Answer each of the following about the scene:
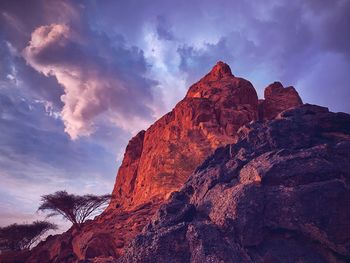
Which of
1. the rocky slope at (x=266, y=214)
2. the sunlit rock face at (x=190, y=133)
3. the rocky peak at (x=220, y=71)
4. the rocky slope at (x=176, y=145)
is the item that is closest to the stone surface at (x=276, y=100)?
the rocky slope at (x=176, y=145)

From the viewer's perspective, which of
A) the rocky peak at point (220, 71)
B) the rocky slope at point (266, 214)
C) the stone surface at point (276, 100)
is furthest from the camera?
the rocky peak at point (220, 71)

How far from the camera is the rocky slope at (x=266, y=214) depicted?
37.0ft

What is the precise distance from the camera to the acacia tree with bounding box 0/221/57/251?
42812 mm

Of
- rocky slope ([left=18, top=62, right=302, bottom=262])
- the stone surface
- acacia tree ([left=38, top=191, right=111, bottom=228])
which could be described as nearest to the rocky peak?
rocky slope ([left=18, top=62, right=302, bottom=262])

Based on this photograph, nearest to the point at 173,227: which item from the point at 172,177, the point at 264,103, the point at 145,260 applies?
the point at 145,260

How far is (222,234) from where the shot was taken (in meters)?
11.7

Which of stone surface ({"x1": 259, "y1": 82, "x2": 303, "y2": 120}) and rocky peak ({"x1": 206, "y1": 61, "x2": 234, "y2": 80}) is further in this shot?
rocky peak ({"x1": 206, "y1": 61, "x2": 234, "y2": 80})

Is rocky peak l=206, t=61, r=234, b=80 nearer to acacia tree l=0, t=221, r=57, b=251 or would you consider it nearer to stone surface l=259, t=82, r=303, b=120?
stone surface l=259, t=82, r=303, b=120

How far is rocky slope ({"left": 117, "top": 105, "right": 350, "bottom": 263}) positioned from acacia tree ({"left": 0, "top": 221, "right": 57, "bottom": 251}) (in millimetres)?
34980

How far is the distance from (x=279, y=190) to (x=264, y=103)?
1393 inches

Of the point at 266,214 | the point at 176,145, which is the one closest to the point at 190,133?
the point at 176,145

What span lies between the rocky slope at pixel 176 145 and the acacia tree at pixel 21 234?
8.92 meters

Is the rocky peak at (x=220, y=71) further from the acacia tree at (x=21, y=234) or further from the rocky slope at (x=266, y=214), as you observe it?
the rocky slope at (x=266, y=214)

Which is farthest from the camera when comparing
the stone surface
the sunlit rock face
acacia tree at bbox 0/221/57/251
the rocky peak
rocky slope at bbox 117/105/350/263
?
the rocky peak
